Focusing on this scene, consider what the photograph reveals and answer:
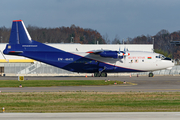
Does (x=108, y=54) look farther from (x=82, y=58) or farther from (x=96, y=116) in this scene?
(x=96, y=116)

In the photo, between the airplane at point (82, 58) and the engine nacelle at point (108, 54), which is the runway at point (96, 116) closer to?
the engine nacelle at point (108, 54)

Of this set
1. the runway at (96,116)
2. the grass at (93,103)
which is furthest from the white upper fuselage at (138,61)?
the runway at (96,116)

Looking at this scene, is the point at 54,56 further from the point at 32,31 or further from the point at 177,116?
the point at 32,31

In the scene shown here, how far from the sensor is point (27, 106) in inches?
673

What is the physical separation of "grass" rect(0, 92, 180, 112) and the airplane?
22.9 m

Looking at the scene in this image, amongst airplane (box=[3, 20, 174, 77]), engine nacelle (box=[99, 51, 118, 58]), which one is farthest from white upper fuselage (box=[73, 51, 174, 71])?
engine nacelle (box=[99, 51, 118, 58])

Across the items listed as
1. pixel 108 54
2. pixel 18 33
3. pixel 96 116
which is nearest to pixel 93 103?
pixel 96 116

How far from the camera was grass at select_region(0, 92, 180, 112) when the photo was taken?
15719 millimetres

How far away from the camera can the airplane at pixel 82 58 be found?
44.2 meters

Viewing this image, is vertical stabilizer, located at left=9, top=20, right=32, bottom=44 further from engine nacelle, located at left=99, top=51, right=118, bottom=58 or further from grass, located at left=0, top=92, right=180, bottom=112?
grass, located at left=0, top=92, right=180, bottom=112

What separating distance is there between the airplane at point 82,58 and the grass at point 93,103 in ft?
75.2

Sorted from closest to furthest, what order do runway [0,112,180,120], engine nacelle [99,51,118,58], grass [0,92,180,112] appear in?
runway [0,112,180,120] < grass [0,92,180,112] < engine nacelle [99,51,118,58]

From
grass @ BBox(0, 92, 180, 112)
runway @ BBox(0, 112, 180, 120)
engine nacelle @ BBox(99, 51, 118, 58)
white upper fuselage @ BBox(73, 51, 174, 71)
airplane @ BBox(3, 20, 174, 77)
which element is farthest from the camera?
white upper fuselage @ BBox(73, 51, 174, 71)

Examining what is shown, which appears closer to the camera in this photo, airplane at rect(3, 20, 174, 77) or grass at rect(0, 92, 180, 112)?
grass at rect(0, 92, 180, 112)
